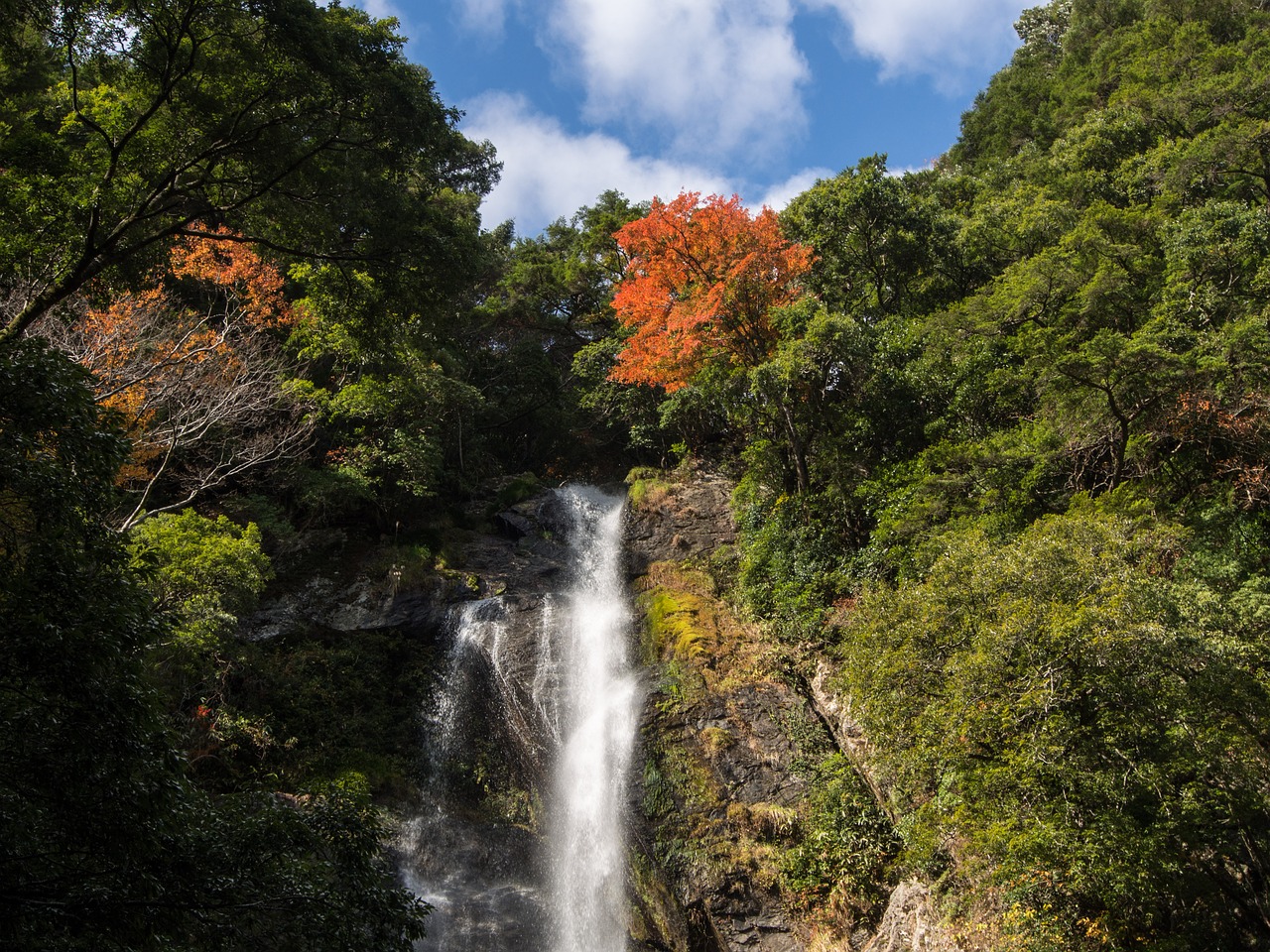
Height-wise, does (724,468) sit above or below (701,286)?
below

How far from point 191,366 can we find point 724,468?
1523 centimetres

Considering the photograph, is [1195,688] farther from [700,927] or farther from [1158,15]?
[1158,15]

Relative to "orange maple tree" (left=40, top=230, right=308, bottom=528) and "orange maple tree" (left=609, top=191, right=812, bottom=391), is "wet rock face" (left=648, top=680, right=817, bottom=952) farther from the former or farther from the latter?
"orange maple tree" (left=40, top=230, right=308, bottom=528)

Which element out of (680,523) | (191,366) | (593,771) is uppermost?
(191,366)

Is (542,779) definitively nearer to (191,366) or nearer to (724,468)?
(191,366)

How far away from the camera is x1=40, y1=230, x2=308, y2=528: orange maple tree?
13.7 meters

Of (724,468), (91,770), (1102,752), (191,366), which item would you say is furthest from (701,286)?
(91,770)

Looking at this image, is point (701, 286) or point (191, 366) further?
point (701, 286)

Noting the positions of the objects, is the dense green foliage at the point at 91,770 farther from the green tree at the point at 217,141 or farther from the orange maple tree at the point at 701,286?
the orange maple tree at the point at 701,286

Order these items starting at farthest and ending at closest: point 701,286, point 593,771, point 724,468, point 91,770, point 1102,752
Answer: point 724,468, point 701,286, point 593,771, point 1102,752, point 91,770

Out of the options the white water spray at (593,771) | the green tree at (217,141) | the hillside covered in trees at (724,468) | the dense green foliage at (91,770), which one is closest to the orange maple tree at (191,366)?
the hillside covered in trees at (724,468)

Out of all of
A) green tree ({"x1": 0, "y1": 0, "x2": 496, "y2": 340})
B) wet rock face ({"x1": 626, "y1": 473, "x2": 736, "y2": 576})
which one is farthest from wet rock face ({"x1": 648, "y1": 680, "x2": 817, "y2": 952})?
green tree ({"x1": 0, "y1": 0, "x2": 496, "y2": 340})

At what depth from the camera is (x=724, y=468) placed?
79.9ft

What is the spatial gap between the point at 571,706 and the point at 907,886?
827 centimetres
